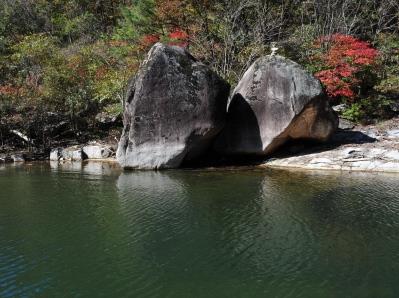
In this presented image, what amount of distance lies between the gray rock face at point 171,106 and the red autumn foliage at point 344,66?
6.39 metres

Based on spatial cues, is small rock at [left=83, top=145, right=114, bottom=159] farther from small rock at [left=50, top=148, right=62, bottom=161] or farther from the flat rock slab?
the flat rock slab

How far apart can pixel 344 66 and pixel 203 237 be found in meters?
15.6

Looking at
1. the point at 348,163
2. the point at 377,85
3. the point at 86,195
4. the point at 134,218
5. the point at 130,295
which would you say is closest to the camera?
the point at 130,295

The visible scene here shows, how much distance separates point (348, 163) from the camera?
18984mm

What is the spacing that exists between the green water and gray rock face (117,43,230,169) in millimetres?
2352

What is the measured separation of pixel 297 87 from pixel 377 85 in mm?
8038

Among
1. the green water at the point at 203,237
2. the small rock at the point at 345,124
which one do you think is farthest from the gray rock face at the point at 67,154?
the small rock at the point at 345,124

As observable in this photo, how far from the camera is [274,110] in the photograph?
19.7 m

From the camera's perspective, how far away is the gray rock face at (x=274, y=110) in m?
19.2

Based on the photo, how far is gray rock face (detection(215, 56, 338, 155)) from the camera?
63.0 ft

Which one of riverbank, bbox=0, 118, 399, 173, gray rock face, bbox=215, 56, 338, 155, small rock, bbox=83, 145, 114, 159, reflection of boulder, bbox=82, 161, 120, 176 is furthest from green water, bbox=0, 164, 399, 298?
small rock, bbox=83, 145, 114, 159

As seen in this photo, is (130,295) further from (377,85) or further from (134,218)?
(377,85)

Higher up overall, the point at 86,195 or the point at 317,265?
the point at 86,195

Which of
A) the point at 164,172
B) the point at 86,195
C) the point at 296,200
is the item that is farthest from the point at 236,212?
the point at 164,172
